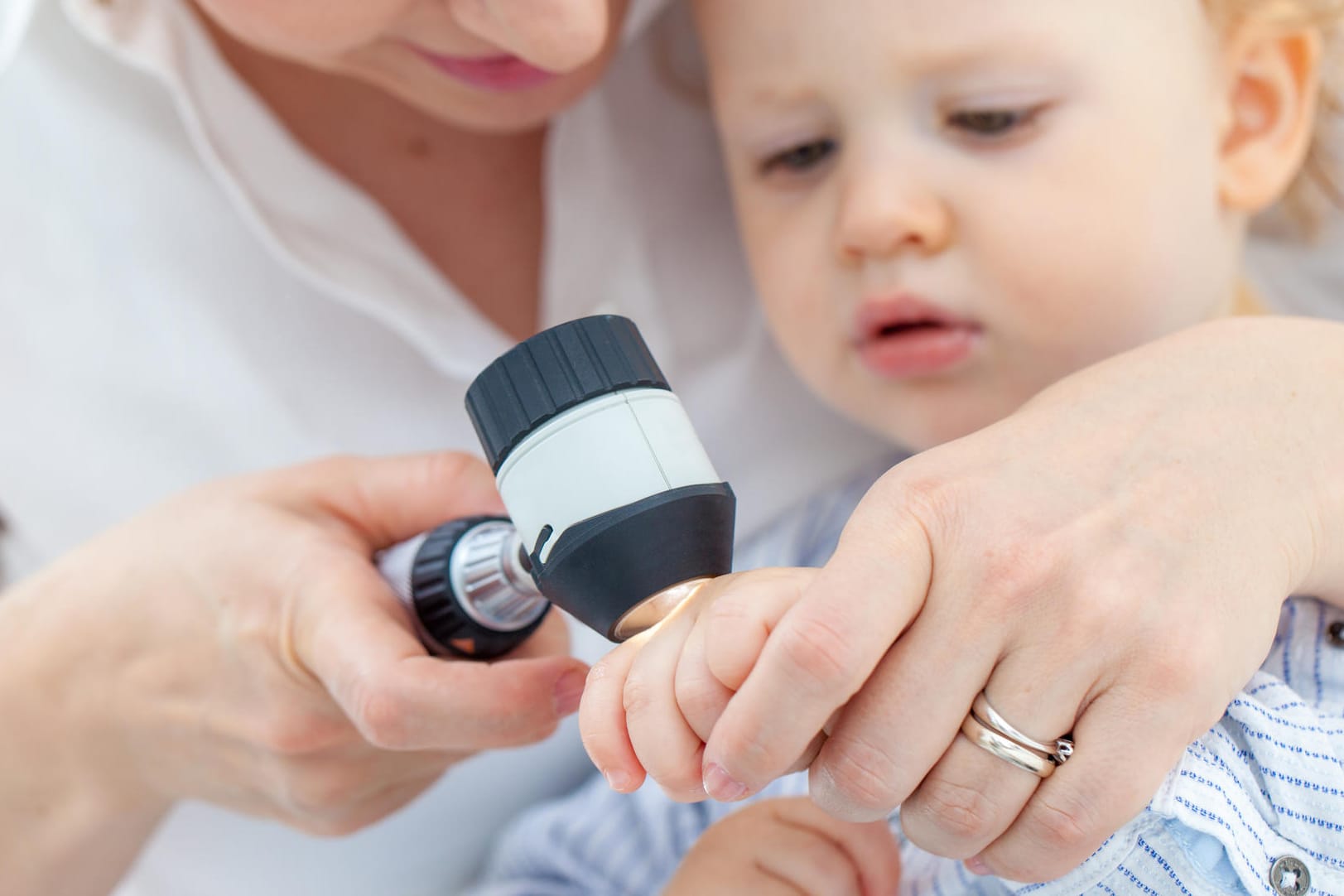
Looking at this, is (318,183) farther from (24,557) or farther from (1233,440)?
(1233,440)

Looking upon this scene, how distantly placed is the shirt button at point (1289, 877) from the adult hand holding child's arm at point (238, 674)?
0.41 metres

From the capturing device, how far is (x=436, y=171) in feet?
3.79

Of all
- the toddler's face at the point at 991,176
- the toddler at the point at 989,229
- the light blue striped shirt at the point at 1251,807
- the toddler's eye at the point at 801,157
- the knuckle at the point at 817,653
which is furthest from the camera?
the toddler's eye at the point at 801,157

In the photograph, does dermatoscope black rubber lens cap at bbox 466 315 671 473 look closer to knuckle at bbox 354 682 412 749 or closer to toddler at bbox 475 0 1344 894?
knuckle at bbox 354 682 412 749

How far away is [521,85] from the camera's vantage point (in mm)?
894

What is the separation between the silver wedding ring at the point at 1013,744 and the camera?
20.7 inches

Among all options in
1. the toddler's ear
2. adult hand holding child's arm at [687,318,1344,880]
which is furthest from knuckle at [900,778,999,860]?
the toddler's ear

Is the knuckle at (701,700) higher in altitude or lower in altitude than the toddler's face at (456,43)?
lower

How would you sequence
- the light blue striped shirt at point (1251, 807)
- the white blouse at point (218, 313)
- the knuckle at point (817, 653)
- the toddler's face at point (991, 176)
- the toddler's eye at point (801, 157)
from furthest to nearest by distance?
the white blouse at point (218, 313)
the toddler's eye at point (801, 157)
the toddler's face at point (991, 176)
the light blue striped shirt at point (1251, 807)
the knuckle at point (817, 653)

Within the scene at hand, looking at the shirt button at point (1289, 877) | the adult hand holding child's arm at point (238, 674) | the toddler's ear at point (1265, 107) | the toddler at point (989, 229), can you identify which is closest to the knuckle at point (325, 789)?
the adult hand holding child's arm at point (238, 674)

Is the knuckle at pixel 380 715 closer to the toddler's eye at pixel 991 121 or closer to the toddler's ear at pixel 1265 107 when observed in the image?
the toddler's eye at pixel 991 121

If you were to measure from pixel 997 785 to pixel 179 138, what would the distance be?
0.95 m

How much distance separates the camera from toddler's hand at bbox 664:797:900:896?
→ 2.51ft

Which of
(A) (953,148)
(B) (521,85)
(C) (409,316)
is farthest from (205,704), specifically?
(A) (953,148)
